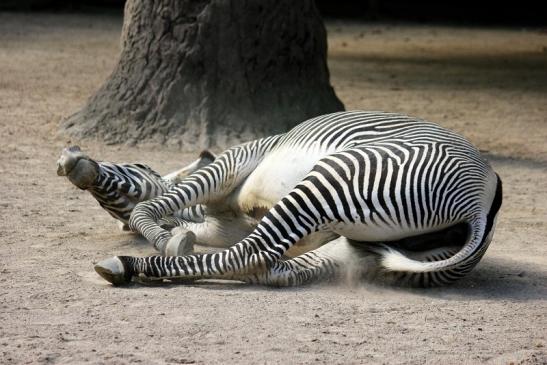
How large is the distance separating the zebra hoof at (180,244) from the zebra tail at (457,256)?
3.27ft

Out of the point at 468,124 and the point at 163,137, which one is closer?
the point at 163,137

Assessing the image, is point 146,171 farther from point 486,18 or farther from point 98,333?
point 486,18

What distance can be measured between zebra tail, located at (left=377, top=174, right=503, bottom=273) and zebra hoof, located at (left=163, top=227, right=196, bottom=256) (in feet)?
3.27

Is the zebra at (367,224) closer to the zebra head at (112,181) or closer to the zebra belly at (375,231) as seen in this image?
the zebra belly at (375,231)

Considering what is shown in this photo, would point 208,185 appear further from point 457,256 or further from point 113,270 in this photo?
point 457,256

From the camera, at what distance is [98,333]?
4270 millimetres

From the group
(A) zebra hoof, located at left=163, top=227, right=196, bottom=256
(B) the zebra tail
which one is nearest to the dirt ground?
(B) the zebra tail

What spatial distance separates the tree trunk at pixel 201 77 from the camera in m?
9.16

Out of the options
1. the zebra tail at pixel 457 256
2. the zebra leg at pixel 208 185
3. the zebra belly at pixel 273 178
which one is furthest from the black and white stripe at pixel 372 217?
the zebra leg at pixel 208 185

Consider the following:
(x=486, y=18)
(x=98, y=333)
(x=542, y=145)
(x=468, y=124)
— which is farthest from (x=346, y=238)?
(x=486, y=18)

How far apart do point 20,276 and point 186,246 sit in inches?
33.7

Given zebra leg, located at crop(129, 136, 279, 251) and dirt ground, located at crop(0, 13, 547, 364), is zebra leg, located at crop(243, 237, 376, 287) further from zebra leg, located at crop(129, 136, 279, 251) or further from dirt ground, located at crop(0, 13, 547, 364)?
zebra leg, located at crop(129, 136, 279, 251)

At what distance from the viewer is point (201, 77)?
30.3 ft

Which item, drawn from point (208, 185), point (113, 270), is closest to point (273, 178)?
point (208, 185)
